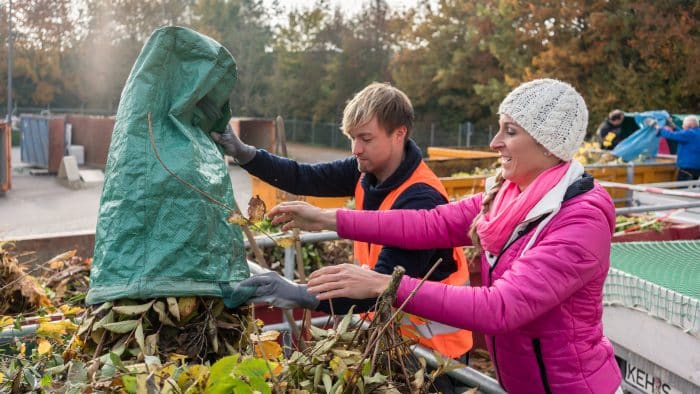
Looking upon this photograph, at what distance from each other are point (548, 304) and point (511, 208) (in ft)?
1.11

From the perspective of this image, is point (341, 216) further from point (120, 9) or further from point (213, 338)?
point (120, 9)

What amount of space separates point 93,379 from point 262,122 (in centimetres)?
1994

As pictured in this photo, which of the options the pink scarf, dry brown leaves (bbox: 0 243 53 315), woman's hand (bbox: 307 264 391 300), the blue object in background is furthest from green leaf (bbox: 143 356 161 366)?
the blue object in background

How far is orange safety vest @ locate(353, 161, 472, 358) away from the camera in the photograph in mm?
2570

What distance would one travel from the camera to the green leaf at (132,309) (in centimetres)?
203

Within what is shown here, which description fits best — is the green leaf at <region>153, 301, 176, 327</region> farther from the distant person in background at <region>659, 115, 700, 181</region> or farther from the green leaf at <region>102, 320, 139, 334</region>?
the distant person in background at <region>659, 115, 700, 181</region>

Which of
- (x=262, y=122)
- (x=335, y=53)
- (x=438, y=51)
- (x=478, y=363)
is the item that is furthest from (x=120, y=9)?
(x=478, y=363)

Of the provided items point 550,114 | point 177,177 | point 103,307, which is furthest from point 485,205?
point 103,307

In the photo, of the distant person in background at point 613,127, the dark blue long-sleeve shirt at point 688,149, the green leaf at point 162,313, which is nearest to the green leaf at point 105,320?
the green leaf at point 162,313

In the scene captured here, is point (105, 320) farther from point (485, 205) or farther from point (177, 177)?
point (485, 205)

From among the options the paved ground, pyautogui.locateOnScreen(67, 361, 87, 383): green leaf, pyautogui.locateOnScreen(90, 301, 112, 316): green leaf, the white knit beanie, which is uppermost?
the white knit beanie

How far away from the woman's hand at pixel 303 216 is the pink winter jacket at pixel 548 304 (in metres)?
0.59

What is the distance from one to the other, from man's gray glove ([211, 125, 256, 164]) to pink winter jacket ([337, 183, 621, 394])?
3.59ft

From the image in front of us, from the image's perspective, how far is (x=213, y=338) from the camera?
2.12 metres
